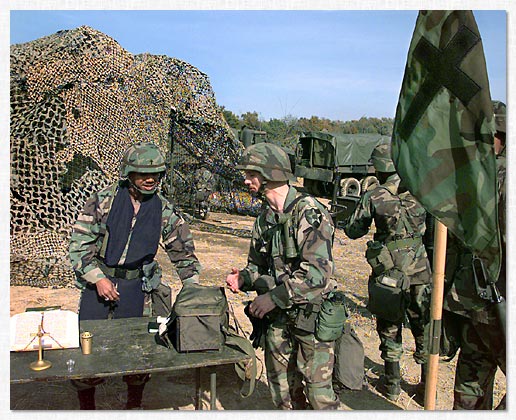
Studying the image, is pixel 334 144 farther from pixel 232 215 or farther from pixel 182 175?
pixel 182 175

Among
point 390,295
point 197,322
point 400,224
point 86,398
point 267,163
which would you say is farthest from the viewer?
point 400,224

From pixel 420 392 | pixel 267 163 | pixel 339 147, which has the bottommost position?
pixel 420 392

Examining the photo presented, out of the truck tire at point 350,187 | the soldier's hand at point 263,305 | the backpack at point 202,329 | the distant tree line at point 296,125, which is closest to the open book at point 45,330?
the backpack at point 202,329

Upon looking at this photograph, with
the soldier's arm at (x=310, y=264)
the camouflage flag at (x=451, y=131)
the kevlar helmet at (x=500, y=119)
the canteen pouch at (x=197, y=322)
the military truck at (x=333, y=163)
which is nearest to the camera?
the camouflage flag at (x=451, y=131)

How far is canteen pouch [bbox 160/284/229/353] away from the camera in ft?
10.6

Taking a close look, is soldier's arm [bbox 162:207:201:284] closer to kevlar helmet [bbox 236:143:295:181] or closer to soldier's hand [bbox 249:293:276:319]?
soldier's hand [bbox 249:293:276:319]

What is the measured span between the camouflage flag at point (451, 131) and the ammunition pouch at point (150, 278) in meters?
2.36

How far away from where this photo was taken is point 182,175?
13062 millimetres

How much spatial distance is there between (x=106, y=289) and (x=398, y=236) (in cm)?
247

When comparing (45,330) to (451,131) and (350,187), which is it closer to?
(451,131)

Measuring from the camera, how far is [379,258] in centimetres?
478

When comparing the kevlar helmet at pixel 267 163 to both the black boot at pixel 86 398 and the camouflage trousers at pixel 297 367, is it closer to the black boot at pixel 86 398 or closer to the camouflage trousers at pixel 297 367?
the camouflage trousers at pixel 297 367

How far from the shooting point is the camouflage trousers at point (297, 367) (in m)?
3.48

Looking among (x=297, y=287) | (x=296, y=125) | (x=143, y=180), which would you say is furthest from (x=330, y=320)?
(x=296, y=125)
